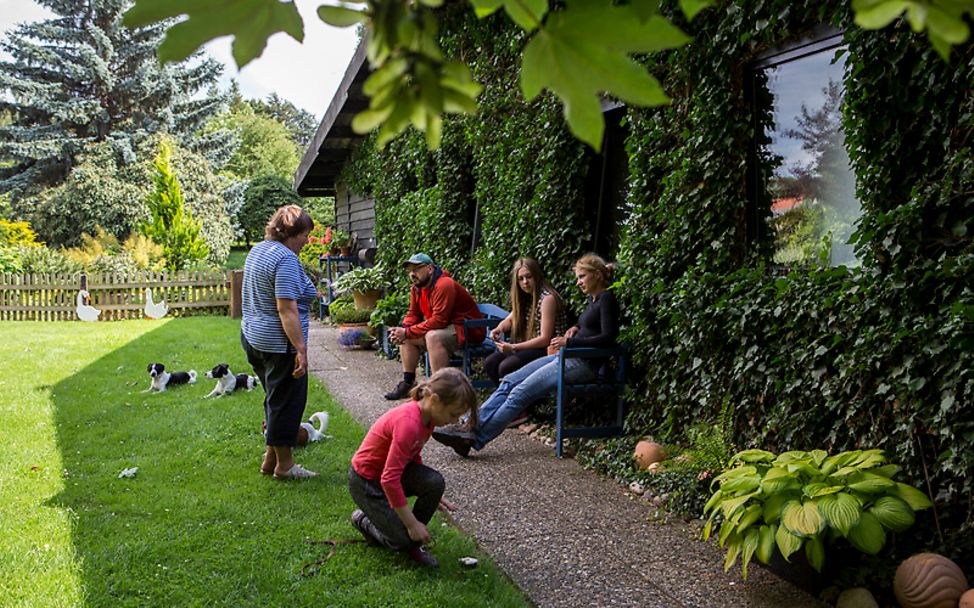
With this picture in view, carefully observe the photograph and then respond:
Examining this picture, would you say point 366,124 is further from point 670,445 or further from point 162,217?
point 162,217

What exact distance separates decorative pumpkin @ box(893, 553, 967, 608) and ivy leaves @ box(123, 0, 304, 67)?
10.2ft

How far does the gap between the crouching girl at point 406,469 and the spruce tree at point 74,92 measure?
111ft

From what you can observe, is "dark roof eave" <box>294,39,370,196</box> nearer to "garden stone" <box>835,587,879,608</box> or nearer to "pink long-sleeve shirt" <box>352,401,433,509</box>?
"pink long-sleeve shirt" <box>352,401,433,509</box>

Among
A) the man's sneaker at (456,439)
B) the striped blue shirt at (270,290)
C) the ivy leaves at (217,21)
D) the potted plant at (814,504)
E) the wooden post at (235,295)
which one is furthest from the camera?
the wooden post at (235,295)

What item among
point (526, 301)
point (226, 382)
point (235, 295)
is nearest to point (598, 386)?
point (526, 301)

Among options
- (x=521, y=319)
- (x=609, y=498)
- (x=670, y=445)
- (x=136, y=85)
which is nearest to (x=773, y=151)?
(x=670, y=445)

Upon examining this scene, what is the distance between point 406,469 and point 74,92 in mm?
36592

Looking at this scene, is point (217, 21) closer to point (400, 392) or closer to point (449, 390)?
point (449, 390)

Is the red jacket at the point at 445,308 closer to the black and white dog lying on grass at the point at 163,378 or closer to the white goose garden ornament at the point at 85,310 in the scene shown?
the black and white dog lying on grass at the point at 163,378

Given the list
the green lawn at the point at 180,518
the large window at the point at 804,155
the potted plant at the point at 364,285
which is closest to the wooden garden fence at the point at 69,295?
the potted plant at the point at 364,285

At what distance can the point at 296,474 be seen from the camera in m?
5.11

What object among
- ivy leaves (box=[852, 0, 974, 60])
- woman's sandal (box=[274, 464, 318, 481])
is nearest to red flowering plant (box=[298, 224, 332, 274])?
woman's sandal (box=[274, 464, 318, 481])

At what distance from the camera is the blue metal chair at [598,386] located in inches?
221

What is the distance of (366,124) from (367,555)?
3.35 metres
